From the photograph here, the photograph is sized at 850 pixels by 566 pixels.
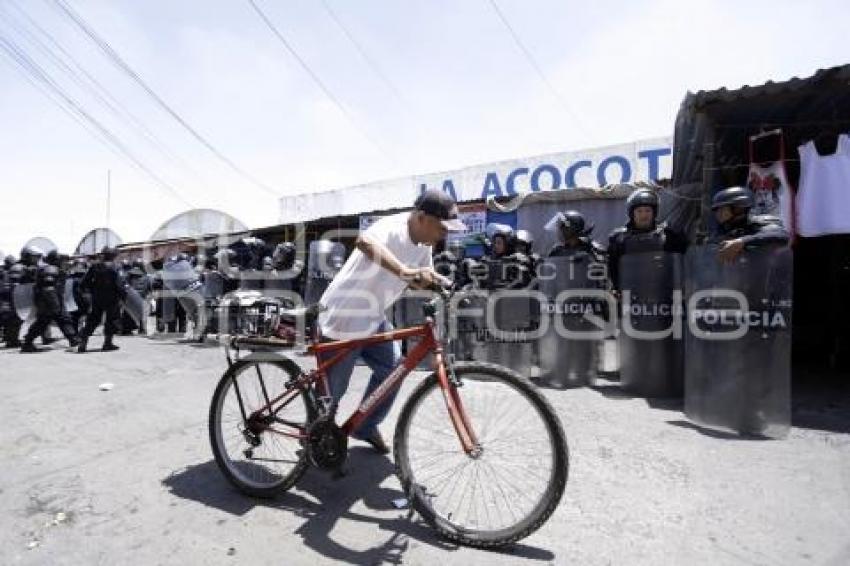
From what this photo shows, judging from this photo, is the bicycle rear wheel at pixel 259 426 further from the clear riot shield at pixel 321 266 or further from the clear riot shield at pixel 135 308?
the clear riot shield at pixel 135 308

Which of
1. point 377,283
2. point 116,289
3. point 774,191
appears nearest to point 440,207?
point 377,283

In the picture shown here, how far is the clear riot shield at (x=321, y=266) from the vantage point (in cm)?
989

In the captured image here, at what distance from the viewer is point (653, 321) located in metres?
5.64

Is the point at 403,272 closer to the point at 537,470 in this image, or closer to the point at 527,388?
the point at 527,388

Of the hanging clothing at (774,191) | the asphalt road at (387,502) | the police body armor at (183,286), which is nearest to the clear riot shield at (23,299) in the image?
the police body armor at (183,286)

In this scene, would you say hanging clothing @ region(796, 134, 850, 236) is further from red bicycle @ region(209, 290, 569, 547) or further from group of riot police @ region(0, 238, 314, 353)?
group of riot police @ region(0, 238, 314, 353)

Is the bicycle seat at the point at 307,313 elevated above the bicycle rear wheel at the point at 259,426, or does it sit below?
above

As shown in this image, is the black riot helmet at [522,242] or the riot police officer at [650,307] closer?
the riot police officer at [650,307]

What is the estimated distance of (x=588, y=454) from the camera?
3967 mm

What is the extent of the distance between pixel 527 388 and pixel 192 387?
515cm

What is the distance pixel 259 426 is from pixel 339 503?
714 mm

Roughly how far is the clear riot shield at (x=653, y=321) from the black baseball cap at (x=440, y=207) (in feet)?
10.5

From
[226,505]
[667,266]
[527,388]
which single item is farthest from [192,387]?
[667,266]

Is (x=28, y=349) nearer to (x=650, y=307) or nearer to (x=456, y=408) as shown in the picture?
(x=456, y=408)
